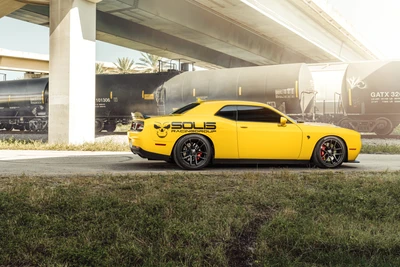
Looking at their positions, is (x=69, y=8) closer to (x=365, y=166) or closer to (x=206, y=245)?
(x=365, y=166)

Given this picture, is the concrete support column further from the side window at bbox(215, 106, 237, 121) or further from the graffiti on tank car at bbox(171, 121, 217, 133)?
the side window at bbox(215, 106, 237, 121)

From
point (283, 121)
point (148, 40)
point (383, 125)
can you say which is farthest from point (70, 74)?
point (383, 125)

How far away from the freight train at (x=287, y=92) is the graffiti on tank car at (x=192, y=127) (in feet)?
39.4

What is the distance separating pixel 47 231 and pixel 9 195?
1.34m

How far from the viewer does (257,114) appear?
837cm

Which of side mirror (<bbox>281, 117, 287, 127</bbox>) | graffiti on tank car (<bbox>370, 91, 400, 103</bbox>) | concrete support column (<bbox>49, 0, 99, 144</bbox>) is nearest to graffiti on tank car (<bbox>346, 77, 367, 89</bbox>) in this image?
graffiti on tank car (<bbox>370, 91, 400, 103</bbox>)

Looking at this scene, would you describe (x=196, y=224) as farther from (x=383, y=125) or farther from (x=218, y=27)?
(x=218, y=27)

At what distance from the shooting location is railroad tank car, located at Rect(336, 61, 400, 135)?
19.9 meters

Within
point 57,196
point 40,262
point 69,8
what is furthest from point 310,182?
point 69,8

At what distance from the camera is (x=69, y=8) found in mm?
14898

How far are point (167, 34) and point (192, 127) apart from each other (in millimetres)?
19492

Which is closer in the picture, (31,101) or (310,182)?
(310,182)

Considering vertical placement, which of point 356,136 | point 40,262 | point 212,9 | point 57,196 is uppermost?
point 212,9

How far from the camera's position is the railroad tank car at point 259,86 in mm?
19281
